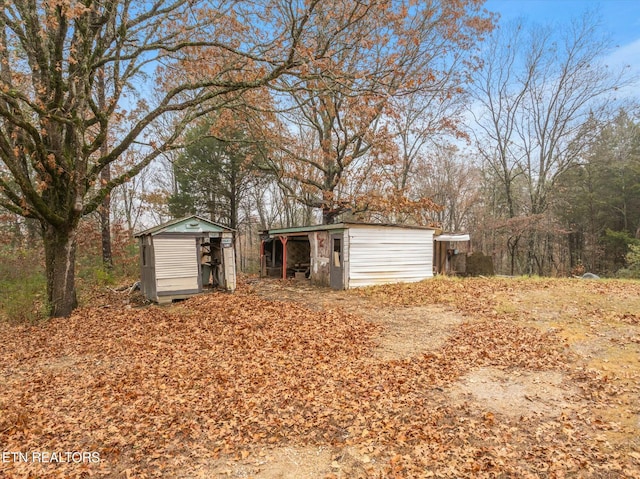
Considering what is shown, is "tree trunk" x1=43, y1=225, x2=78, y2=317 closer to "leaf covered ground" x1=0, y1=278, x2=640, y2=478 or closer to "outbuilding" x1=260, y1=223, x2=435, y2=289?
"leaf covered ground" x1=0, y1=278, x2=640, y2=478

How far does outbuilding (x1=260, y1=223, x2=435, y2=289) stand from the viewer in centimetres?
1289

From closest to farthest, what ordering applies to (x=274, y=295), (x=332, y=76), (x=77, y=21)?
(x=77, y=21) < (x=332, y=76) < (x=274, y=295)

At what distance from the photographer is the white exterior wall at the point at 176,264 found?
33.9ft

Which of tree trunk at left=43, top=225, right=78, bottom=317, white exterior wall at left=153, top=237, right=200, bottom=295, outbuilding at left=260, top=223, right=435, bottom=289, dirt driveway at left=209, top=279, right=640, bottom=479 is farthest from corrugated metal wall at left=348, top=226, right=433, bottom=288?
tree trunk at left=43, top=225, right=78, bottom=317

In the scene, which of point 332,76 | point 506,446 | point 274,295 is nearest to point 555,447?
point 506,446

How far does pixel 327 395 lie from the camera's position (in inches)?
178

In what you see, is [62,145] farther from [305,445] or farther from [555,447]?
[555,447]

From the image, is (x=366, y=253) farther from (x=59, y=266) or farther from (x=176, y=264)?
(x=59, y=266)

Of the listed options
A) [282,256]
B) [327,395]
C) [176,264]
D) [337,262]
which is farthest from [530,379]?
[282,256]

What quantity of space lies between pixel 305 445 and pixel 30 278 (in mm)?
13149

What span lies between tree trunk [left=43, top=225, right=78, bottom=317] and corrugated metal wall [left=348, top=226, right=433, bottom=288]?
8.38 m

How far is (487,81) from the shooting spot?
22.3 meters

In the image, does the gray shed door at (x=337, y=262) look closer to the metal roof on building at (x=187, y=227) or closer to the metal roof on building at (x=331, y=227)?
the metal roof on building at (x=331, y=227)

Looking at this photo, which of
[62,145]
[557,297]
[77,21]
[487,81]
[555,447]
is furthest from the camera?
[487,81]
